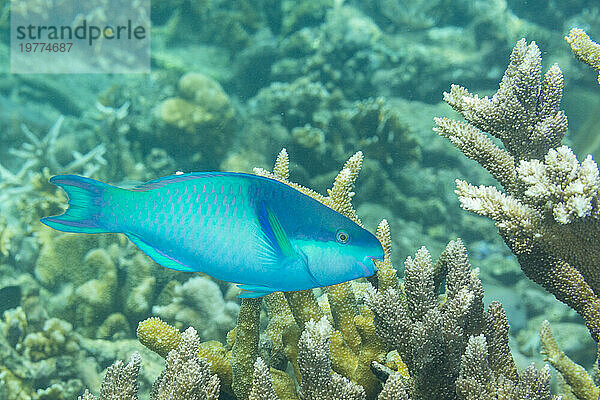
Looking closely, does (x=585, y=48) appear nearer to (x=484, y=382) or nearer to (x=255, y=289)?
(x=484, y=382)

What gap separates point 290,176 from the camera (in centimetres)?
586

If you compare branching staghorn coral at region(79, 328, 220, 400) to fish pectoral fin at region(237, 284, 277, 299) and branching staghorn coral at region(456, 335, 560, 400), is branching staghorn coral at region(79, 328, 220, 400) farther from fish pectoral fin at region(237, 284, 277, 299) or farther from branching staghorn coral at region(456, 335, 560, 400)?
branching staghorn coral at region(456, 335, 560, 400)

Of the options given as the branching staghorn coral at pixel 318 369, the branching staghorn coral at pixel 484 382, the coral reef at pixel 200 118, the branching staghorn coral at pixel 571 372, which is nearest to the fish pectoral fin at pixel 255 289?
the branching staghorn coral at pixel 318 369

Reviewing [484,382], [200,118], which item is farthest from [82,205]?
[200,118]

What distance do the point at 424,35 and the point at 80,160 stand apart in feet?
25.9

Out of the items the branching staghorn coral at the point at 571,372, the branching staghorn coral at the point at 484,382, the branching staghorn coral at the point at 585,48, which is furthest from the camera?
the branching staghorn coral at the point at 585,48

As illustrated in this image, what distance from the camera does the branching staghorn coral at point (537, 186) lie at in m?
1.62

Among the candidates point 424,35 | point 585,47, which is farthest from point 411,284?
point 424,35

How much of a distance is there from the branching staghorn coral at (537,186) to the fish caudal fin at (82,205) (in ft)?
5.06

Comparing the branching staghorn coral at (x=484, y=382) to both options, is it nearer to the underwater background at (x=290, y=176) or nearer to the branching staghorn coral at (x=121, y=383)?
the underwater background at (x=290, y=176)

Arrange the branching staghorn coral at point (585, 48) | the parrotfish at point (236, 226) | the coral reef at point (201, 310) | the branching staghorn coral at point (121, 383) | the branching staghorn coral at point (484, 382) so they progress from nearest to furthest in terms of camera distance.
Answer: the parrotfish at point (236, 226), the branching staghorn coral at point (484, 382), the branching staghorn coral at point (121, 383), the branching staghorn coral at point (585, 48), the coral reef at point (201, 310)

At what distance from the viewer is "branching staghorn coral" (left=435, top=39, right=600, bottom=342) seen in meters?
Answer: 1.62

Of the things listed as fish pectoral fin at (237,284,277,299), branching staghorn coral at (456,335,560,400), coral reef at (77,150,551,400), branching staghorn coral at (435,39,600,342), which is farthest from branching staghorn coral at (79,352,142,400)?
branching staghorn coral at (435,39,600,342)

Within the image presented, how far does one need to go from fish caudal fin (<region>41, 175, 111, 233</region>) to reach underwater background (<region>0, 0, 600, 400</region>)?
0.54 ft
